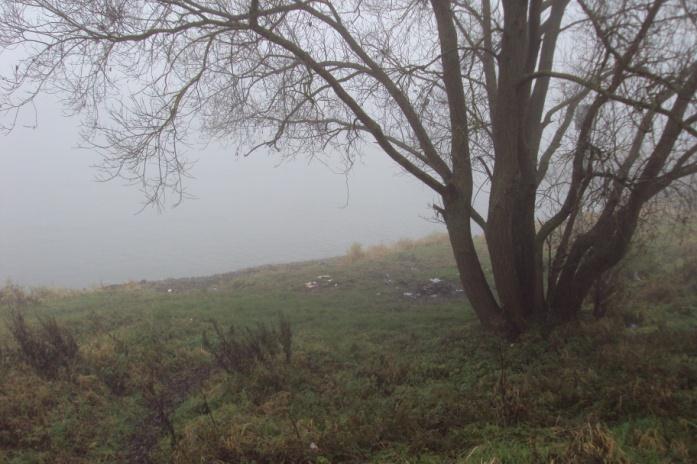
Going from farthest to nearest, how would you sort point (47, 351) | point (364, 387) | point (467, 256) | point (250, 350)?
1. point (467, 256)
2. point (47, 351)
3. point (250, 350)
4. point (364, 387)

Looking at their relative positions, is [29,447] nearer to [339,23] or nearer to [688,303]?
[339,23]

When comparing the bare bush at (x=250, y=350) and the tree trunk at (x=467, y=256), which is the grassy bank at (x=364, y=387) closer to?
the bare bush at (x=250, y=350)

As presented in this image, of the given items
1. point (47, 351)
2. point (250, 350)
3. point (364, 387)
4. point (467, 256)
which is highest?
point (467, 256)

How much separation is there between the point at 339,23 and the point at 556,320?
5460 mm

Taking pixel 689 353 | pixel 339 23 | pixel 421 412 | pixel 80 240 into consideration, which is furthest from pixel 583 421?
pixel 80 240

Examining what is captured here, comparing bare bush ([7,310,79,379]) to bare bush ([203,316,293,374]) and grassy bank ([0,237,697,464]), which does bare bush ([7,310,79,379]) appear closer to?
grassy bank ([0,237,697,464])

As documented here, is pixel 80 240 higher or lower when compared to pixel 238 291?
higher

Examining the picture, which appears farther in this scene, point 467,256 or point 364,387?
point 467,256

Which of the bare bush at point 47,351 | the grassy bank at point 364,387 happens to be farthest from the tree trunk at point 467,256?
the bare bush at point 47,351

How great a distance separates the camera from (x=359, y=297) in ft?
42.0

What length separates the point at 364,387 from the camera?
6367 mm

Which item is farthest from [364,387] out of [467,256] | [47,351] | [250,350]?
[47,351]

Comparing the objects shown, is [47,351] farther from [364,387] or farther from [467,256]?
[467,256]

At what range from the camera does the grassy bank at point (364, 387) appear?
4.44 m
